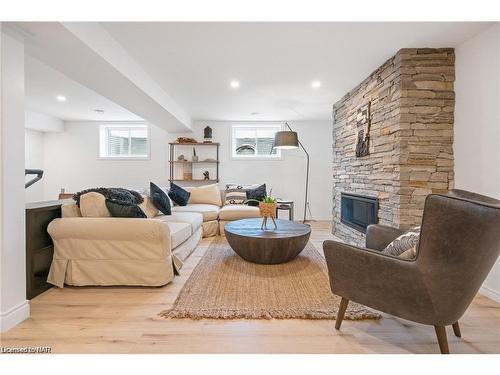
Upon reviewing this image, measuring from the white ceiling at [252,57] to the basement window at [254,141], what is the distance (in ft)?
4.86

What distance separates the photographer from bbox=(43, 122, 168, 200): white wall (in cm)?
612

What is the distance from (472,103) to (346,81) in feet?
4.97

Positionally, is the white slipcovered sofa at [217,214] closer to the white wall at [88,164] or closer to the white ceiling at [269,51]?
the white ceiling at [269,51]

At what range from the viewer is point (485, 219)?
3.98ft

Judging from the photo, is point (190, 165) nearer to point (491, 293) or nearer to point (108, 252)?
point (108, 252)

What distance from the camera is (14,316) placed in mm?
1751

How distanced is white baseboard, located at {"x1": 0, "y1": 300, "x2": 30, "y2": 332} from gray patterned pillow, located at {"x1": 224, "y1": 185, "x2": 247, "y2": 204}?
11.2 ft

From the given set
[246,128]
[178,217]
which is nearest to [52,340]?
[178,217]

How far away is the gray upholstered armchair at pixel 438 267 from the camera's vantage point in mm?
1241

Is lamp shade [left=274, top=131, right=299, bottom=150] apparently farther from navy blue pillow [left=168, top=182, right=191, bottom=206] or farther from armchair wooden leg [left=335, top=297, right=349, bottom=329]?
armchair wooden leg [left=335, top=297, right=349, bottom=329]

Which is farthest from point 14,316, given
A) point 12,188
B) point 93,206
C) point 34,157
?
point 34,157

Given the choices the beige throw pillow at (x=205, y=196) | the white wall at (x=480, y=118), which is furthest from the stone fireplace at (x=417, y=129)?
the beige throw pillow at (x=205, y=196)

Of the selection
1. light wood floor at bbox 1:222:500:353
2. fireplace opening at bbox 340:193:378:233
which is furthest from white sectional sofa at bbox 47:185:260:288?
fireplace opening at bbox 340:193:378:233

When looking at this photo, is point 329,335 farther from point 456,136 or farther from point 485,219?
point 456,136
